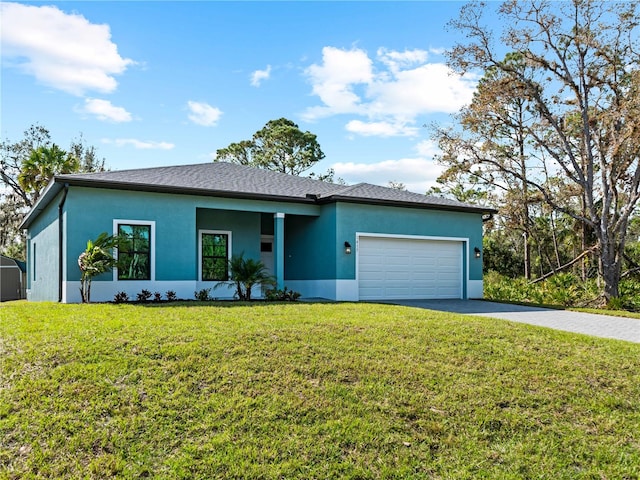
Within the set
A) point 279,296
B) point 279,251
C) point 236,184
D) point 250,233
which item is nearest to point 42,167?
point 250,233

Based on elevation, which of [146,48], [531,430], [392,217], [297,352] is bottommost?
[531,430]

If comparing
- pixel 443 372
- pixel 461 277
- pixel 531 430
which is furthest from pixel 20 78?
pixel 461 277

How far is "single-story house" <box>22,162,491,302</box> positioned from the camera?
1271 centimetres

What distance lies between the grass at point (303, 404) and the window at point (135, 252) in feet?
16.4

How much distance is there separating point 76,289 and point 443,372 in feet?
31.4

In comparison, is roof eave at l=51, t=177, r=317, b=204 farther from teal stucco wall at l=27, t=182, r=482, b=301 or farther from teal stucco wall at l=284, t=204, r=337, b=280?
teal stucco wall at l=284, t=204, r=337, b=280

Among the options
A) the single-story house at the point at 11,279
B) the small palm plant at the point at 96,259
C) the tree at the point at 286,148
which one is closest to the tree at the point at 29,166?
the single-story house at the point at 11,279

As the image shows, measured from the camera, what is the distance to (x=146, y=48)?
41.7 feet

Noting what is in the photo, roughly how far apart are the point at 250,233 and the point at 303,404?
1115 centimetres

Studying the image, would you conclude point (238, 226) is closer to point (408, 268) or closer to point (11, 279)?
point (408, 268)

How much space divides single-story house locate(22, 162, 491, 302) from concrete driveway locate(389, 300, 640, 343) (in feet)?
7.24

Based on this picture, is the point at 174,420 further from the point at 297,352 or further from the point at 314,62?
the point at 314,62

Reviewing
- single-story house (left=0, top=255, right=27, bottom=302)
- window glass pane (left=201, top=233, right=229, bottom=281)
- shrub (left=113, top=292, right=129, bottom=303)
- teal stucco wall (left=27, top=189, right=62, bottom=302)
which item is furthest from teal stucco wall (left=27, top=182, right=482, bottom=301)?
single-story house (left=0, top=255, right=27, bottom=302)

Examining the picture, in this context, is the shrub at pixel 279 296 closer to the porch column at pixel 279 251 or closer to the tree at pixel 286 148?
the porch column at pixel 279 251
